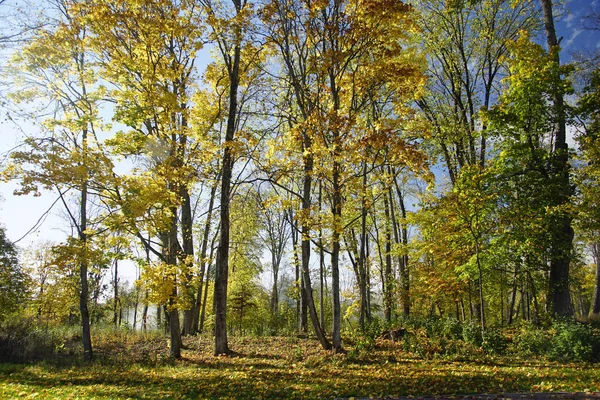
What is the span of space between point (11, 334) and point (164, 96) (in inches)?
427

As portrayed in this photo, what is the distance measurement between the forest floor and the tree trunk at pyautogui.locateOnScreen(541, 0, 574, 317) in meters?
3.96

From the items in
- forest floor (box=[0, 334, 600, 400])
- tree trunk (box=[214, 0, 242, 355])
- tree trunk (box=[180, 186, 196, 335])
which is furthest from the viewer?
tree trunk (box=[214, 0, 242, 355])

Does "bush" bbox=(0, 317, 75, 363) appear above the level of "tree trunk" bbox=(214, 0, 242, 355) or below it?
below

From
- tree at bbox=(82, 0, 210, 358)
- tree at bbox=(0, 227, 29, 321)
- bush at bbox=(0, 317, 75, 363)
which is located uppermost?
tree at bbox=(82, 0, 210, 358)

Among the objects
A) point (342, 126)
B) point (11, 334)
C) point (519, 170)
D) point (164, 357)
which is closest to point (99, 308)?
point (11, 334)

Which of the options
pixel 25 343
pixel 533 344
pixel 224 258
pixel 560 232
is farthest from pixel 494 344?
pixel 25 343

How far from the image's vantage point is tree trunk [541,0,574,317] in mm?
11203

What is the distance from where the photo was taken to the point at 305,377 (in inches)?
296

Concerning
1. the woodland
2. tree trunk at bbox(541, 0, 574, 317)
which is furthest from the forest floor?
tree trunk at bbox(541, 0, 574, 317)

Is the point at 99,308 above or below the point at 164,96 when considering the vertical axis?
below

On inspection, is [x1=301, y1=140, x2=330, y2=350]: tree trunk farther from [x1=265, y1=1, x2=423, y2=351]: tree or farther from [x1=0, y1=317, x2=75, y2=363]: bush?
[x1=0, y1=317, x2=75, y2=363]: bush

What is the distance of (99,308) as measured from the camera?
32.1 meters

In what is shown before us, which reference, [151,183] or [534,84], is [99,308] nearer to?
[151,183]

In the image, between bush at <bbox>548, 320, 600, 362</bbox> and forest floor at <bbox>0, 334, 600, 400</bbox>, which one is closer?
forest floor at <bbox>0, 334, 600, 400</bbox>
